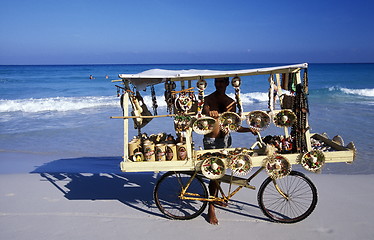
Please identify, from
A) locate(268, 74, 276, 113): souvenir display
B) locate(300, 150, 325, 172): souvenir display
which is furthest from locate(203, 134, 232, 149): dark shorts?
locate(300, 150, 325, 172): souvenir display

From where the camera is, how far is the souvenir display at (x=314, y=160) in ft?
11.9

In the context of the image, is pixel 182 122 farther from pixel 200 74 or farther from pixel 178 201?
pixel 178 201

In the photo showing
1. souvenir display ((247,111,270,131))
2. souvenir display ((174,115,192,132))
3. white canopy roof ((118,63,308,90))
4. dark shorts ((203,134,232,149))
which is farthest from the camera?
dark shorts ((203,134,232,149))

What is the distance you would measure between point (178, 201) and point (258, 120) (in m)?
1.78

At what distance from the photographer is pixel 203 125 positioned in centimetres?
374

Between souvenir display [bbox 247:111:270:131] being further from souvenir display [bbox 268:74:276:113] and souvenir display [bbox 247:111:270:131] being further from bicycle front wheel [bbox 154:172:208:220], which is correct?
bicycle front wheel [bbox 154:172:208:220]

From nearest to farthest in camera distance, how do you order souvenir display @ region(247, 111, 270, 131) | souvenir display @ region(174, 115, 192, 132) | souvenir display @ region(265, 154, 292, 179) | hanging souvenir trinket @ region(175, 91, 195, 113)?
1. souvenir display @ region(265, 154, 292, 179)
2. souvenir display @ region(174, 115, 192, 132)
3. souvenir display @ region(247, 111, 270, 131)
4. hanging souvenir trinket @ region(175, 91, 195, 113)

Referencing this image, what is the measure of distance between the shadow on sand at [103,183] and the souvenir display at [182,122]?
1.25 metres

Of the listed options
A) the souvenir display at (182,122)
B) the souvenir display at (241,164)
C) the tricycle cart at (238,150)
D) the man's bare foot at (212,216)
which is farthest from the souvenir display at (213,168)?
the man's bare foot at (212,216)

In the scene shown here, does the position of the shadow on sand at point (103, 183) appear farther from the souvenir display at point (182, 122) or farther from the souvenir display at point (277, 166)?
the souvenir display at point (182, 122)

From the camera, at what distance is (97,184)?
225 inches

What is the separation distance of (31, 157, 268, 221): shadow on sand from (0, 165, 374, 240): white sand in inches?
0.6

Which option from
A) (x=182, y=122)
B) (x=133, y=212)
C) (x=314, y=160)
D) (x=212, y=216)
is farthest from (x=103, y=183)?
(x=314, y=160)

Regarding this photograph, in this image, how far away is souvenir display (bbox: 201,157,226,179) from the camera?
371 cm
